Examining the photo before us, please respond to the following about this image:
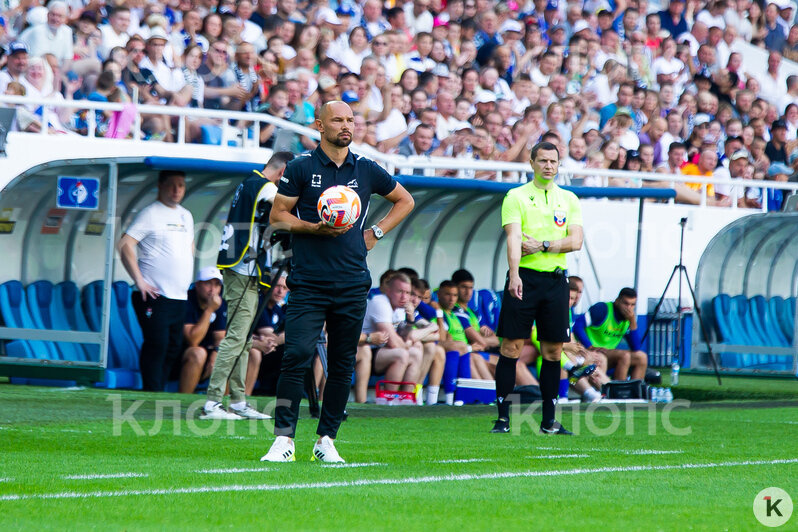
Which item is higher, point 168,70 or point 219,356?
point 168,70

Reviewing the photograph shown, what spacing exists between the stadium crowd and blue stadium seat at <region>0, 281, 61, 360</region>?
171cm

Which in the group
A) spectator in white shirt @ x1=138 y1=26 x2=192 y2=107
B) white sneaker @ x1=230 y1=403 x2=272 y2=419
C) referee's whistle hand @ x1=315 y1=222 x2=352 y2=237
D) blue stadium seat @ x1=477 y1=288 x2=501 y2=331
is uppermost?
spectator in white shirt @ x1=138 y1=26 x2=192 y2=107

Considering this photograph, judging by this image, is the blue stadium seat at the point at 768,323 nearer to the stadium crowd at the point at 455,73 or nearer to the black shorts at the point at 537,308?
the stadium crowd at the point at 455,73

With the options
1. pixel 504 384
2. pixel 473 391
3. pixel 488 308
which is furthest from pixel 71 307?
pixel 504 384

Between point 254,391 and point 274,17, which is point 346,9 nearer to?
point 274,17

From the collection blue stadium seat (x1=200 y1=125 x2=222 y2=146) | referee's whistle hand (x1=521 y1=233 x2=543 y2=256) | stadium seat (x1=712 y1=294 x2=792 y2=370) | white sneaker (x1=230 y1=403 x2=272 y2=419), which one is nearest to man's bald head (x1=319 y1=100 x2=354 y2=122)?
referee's whistle hand (x1=521 y1=233 x2=543 y2=256)

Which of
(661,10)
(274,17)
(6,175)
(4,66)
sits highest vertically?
(661,10)

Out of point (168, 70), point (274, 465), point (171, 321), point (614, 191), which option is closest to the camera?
point (274, 465)

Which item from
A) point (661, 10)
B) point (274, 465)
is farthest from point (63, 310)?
point (661, 10)

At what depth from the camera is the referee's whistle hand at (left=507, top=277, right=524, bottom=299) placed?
30.5 feet

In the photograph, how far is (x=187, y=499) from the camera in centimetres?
567

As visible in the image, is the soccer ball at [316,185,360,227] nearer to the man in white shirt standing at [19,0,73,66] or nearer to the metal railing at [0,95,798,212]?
the metal railing at [0,95,798,212]

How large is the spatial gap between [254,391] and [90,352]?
1.76m

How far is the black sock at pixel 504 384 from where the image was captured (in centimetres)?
959
